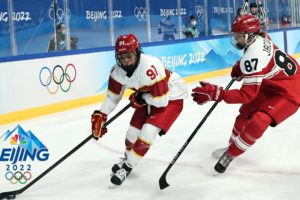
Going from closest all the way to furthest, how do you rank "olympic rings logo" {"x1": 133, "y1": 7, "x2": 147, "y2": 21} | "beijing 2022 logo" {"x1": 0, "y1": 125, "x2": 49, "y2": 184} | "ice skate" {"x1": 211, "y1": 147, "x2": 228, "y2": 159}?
"beijing 2022 logo" {"x1": 0, "y1": 125, "x2": 49, "y2": 184}
"ice skate" {"x1": 211, "y1": 147, "x2": 228, "y2": 159}
"olympic rings logo" {"x1": 133, "y1": 7, "x2": 147, "y2": 21}

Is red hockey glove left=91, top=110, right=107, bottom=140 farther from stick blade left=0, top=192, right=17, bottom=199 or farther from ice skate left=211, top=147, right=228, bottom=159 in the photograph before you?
ice skate left=211, top=147, right=228, bottom=159

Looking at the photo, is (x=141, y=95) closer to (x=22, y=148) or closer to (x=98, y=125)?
(x=98, y=125)

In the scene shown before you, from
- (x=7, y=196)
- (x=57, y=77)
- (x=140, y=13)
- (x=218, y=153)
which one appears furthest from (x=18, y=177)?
(x=140, y=13)

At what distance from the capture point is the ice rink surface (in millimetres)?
2980

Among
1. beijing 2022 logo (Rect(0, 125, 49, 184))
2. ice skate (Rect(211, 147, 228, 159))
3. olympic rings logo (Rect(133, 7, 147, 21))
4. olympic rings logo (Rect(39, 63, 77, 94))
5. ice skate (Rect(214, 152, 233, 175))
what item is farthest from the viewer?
olympic rings logo (Rect(133, 7, 147, 21))

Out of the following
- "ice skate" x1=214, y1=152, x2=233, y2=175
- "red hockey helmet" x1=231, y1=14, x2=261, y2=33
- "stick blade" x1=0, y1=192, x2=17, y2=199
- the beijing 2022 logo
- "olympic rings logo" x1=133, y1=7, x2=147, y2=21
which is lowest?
"stick blade" x1=0, y1=192, x2=17, y2=199

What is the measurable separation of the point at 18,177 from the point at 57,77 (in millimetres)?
2903

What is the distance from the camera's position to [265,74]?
10.3 ft

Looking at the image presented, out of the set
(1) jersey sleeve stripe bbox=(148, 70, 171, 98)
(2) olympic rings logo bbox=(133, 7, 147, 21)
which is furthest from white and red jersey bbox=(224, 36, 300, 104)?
(2) olympic rings logo bbox=(133, 7, 147, 21)

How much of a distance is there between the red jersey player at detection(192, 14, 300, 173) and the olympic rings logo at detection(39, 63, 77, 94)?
2999 millimetres

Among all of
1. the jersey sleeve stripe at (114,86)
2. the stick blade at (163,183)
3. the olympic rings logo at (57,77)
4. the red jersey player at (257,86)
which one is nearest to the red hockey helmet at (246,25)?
the red jersey player at (257,86)

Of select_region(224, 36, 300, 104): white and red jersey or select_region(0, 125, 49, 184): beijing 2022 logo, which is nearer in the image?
select_region(0, 125, 49, 184): beijing 2022 logo

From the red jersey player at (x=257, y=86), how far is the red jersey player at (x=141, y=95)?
0.20 meters

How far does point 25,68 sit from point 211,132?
214 cm
